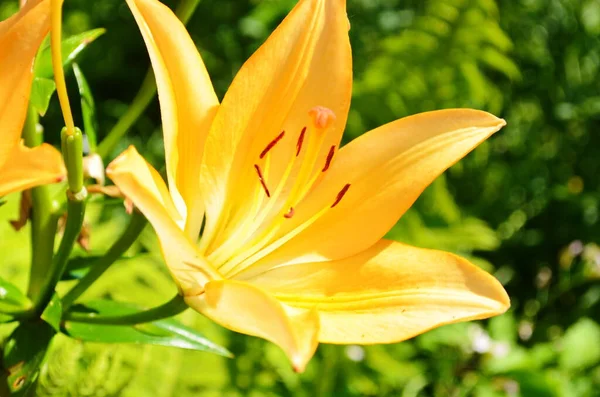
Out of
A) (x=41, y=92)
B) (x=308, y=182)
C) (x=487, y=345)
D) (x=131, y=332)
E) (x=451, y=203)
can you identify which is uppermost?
(x=41, y=92)

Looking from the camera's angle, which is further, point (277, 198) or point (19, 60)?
point (277, 198)

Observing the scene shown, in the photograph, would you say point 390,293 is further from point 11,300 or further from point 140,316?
point 11,300

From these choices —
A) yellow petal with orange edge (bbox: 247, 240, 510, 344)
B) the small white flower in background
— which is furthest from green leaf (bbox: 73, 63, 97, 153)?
the small white flower in background

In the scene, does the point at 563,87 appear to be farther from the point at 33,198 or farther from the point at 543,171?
the point at 33,198

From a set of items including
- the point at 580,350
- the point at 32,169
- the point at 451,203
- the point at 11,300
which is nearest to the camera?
the point at 32,169

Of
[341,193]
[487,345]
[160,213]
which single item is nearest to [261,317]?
[160,213]

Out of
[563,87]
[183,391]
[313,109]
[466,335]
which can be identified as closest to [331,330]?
[313,109]
